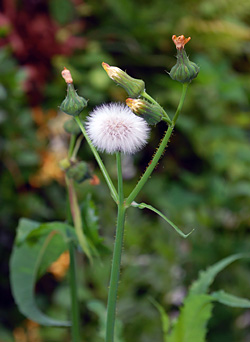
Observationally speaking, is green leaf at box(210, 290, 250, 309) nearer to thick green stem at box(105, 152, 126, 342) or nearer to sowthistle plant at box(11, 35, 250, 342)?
sowthistle plant at box(11, 35, 250, 342)

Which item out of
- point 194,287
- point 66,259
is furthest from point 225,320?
point 194,287

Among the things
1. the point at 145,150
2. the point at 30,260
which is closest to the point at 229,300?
the point at 30,260

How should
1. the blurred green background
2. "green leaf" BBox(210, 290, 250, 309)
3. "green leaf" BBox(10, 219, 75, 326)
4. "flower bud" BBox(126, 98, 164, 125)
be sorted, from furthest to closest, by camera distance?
1. the blurred green background
2. "green leaf" BBox(10, 219, 75, 326)
3. "green leaf" BBox(210, 290, 250, 309)
4. "flower bud" BBox(126, 98, 164, 125)

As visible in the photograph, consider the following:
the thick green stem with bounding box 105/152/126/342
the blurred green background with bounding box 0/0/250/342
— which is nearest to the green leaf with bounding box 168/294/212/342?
the thick green stem with bounding box 105/152/126/342

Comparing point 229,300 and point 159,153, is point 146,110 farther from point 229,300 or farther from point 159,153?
point 229,300

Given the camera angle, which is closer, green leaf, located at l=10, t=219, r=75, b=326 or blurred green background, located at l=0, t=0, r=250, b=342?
green leaf, located at l=10, t=219, r=75, b=326

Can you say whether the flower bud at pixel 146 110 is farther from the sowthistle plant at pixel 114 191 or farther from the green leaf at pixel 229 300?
the green leaf at pixel 229 300

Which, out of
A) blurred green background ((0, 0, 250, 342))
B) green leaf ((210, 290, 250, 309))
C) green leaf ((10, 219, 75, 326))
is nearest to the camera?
green leaf ((210, 290, 250, 309))
